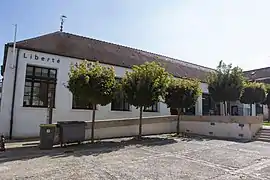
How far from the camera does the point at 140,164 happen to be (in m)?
8.13

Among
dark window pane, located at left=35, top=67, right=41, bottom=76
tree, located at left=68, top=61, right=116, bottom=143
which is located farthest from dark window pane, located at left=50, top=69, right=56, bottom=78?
tree, located at left=68, top=61, right=116, bottom=143

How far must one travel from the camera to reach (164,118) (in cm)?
1862

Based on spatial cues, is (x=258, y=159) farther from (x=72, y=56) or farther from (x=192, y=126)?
(x=72, y=56)

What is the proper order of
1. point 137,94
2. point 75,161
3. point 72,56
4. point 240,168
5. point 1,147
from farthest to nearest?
point 72,56
point 137,94
point 1,147
point 75,161
point 240,168

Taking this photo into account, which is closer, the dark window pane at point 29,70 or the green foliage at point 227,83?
the dark window pane at point 29,70

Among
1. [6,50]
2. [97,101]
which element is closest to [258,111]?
[97,101]

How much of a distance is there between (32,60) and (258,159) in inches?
553

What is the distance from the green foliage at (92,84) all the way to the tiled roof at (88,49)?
585 cm

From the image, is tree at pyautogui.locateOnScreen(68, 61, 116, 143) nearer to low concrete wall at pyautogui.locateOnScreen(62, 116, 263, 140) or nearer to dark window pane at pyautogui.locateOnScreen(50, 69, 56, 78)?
low concrete wall at pyautogui.locateOnScreen(62, 116, 263, 140)

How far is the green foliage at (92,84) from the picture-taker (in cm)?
1253

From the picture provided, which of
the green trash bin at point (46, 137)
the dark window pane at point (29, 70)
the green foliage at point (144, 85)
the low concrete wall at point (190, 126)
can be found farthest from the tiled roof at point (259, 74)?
the green trash bin at point (46, 137)

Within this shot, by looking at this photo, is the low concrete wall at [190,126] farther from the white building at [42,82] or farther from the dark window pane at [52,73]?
the dark window pane at [52,73]

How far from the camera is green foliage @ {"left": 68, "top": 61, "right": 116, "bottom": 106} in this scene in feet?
41.1

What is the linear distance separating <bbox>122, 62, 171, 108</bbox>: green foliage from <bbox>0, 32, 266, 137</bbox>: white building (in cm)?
91
